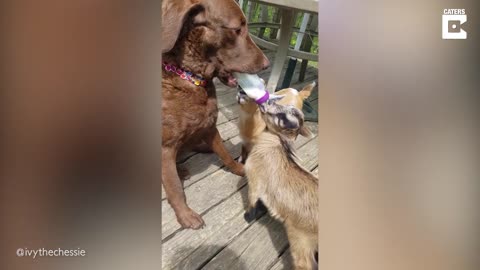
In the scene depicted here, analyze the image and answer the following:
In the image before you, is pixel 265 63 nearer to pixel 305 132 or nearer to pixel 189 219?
pixel 305 132

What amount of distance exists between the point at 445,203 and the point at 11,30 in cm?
96

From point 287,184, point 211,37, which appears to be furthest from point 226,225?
point 211,37

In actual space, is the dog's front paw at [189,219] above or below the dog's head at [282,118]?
below

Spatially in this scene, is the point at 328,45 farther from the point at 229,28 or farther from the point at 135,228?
the point at 135,228

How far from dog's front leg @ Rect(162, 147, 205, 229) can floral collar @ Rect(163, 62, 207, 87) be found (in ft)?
0.50

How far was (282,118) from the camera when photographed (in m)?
1.02

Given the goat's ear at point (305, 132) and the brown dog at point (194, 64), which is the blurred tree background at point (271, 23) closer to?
the brown dog at point (194, 64)

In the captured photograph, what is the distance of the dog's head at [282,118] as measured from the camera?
102 centimetres

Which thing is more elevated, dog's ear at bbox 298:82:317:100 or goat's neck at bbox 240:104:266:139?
dog's ear at bbox 298:82:317:100

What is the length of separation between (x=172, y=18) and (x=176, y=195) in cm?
37

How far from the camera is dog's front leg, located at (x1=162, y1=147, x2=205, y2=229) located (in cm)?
100

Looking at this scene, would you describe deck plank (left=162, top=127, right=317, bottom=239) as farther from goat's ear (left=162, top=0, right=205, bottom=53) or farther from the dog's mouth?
goat's ear (left=162, top=0, right=205, bottom=53)

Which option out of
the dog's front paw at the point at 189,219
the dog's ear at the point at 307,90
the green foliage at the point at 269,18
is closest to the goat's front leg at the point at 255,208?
the dog's front paw at the point at 189,219

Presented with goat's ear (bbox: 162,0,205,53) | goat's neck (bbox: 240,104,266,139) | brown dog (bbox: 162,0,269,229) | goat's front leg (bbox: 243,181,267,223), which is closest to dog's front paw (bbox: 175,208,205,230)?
brown dog (bbox: 162,0,269,229)
